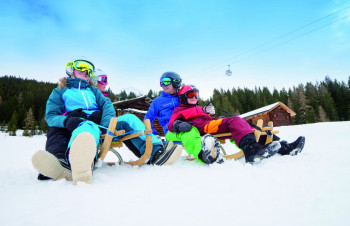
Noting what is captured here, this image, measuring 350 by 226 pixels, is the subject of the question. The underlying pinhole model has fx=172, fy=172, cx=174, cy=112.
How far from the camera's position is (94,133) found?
1.61 metres

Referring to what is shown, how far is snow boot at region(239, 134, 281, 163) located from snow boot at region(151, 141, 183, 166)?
706 millimetres

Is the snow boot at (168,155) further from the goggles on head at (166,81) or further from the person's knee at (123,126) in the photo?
the goggles on head at (166,81)

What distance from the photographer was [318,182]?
1.17 meters

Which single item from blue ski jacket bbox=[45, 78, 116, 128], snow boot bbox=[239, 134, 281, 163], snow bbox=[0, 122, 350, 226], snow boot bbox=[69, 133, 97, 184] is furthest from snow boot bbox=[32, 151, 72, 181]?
snow boot bbox=[239, 134, 281, 163]

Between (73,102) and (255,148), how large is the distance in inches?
83.3

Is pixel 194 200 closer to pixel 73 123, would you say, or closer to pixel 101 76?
pixel 73 123

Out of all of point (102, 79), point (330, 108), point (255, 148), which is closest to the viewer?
point (255, 148)

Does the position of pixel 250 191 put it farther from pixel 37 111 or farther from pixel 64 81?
pixel 37 111

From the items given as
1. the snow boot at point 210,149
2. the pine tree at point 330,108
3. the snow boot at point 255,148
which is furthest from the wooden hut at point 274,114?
the pine tree at point 330,108

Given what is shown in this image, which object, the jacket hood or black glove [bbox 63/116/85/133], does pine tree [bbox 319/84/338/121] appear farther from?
black glove [bbox 63/116/85/133]

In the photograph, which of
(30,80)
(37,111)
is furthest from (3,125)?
(30,80)

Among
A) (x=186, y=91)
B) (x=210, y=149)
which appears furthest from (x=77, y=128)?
(x=186, y=91)

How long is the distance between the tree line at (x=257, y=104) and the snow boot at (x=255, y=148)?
36727 millimetres

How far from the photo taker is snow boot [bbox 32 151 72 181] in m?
1.37
